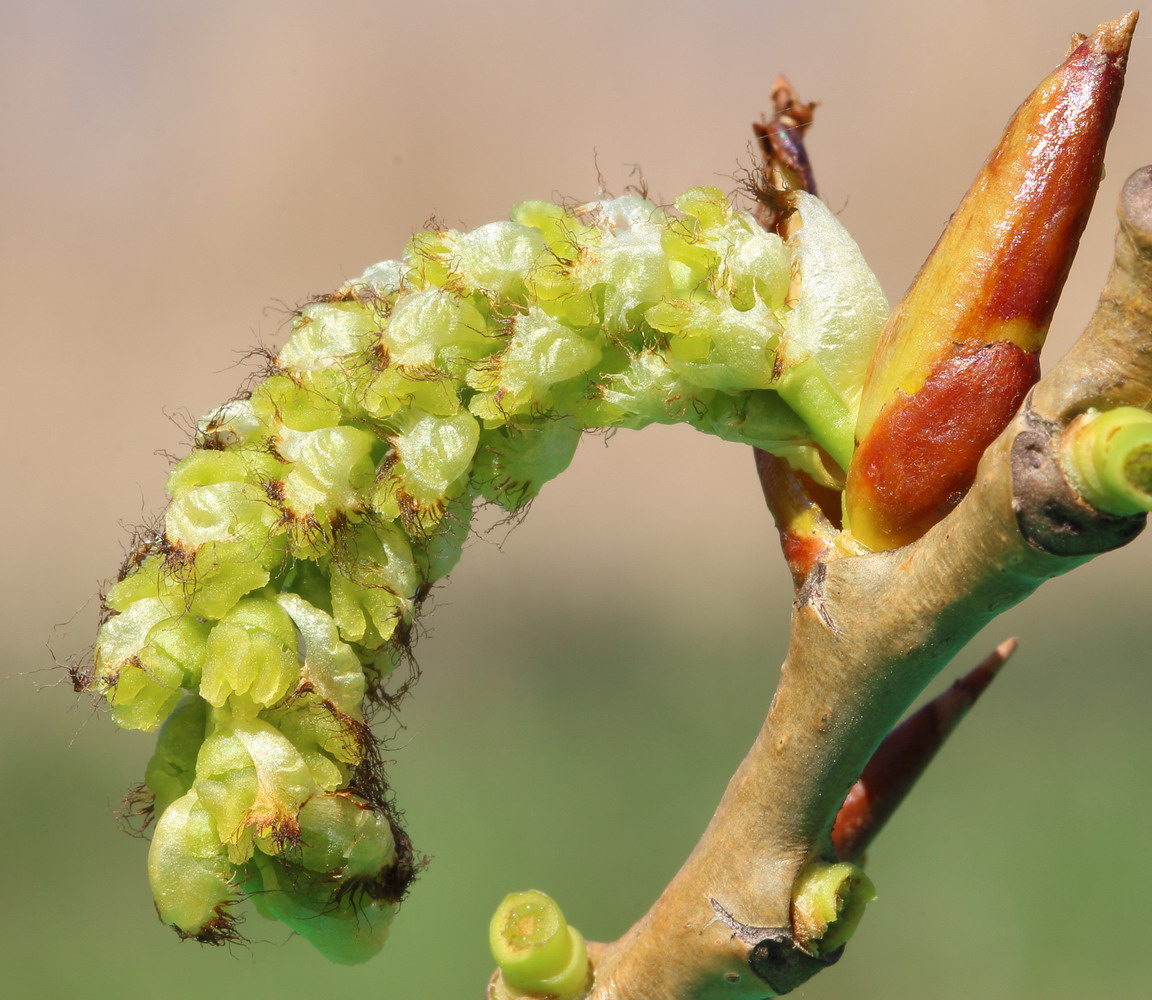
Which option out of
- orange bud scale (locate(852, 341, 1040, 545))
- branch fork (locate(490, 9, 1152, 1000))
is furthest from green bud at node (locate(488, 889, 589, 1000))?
orange bud scale (locate(852, 341, 1040, 545))

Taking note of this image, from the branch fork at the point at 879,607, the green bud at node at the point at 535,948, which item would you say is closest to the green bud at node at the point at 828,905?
the branch fork at the point at 879,607

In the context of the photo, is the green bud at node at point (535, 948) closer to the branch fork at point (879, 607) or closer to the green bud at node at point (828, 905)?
the branch fork at point (879, 607)

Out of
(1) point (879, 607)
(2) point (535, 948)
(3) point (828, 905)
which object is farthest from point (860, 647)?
(2) point (535, 948)

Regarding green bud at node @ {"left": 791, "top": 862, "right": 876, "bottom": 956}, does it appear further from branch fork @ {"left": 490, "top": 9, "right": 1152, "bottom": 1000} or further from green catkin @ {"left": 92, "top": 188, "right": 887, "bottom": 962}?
green catkin @ {"left": 92, "top": 188, "right": 887, "bottom": 962}

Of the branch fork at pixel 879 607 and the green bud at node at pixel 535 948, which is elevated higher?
the branch fork at pixel 879 607

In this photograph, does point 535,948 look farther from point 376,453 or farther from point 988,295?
point 988,295

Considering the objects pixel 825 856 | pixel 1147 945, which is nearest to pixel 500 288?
pixel 825 856

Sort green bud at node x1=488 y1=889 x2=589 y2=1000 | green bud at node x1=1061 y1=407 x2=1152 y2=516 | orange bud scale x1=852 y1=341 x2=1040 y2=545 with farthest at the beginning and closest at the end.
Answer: green bud at node x1=488 y1=889 x2=589 y2=1000, orange bud scale x1=852 y1=341 x2=1040 y2=545, green bud at node x1=1061 y1=407 x2=1152 y2=516
